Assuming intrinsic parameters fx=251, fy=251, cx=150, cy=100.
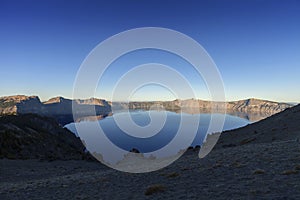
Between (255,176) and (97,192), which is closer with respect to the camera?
(255,176)

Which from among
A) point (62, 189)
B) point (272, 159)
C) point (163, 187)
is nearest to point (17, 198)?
point (62, 189)

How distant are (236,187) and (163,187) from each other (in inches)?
191

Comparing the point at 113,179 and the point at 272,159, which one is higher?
the point at 272,159

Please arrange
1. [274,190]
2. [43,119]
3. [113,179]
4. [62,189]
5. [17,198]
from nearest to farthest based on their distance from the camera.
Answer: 1. [274,190]
2. [17,198]
3. [62,189]
4. [113,179]
5. [43,119]

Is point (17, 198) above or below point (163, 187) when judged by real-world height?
below

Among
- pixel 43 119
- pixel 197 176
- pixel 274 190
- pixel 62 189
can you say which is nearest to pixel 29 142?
pixel 62 189

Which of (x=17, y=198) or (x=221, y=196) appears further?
(x=17, y=198)

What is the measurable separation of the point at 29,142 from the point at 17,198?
71402mm

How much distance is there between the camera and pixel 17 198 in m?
20.0

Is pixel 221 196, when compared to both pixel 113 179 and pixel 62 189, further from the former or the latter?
pixel 62 189

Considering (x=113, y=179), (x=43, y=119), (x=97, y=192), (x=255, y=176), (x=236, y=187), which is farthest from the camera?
(x=43, y=119)

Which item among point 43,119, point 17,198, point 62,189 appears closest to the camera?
point 17,198

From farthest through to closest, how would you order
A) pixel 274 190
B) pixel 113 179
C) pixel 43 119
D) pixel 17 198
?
1. pixel 43 119
2. pixel 113 179
3. pixel 17 198
4. pixel 274 190

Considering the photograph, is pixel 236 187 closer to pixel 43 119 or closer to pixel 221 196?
pixel 221 196
